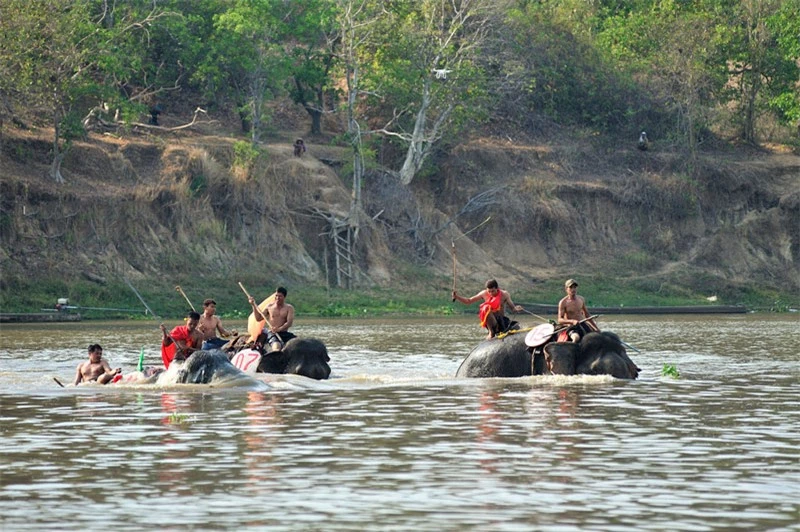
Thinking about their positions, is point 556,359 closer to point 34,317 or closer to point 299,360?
point 299,360

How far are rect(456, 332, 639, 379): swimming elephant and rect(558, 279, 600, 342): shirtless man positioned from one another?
18cm

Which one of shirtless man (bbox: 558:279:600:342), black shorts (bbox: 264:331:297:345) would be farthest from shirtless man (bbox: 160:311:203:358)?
shirtless man (bbox: 558:279:600:342)

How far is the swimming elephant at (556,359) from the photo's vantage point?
25.2 metres

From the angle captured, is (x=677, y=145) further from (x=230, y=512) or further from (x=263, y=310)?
(x=230, y=512)

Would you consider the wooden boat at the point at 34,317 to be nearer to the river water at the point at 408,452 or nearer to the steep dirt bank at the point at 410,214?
the steep dirt bank at the point at 410,214

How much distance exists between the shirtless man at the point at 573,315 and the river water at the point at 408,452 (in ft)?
3.20

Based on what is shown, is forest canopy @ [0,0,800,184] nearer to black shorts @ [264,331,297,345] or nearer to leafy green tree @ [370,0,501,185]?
leafy green tree @ [370,0,501,185]

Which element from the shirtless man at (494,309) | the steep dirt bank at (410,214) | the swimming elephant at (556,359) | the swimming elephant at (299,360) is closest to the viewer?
the swimming elephant at (556,359)

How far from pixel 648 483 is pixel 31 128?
4482 centimetres

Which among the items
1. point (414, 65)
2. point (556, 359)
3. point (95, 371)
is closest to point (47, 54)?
point (414, 65)

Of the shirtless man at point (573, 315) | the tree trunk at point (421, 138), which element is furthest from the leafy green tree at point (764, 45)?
the shirtless man at point (573, 315)

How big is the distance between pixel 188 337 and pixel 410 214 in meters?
35.9

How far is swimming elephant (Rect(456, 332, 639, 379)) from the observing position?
2519 cm

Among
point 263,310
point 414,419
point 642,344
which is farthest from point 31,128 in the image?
point 414,419
